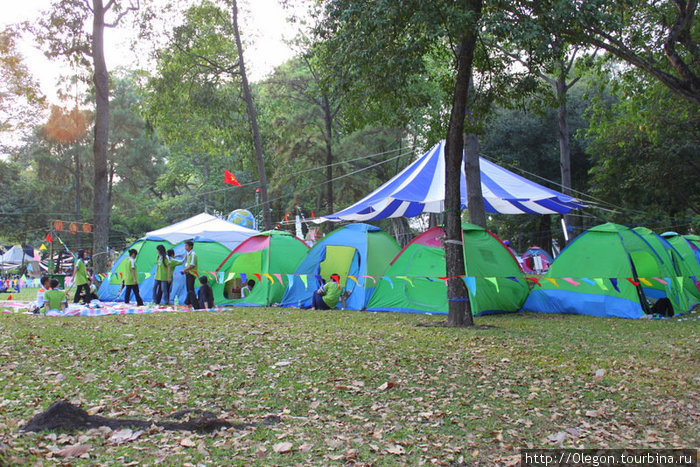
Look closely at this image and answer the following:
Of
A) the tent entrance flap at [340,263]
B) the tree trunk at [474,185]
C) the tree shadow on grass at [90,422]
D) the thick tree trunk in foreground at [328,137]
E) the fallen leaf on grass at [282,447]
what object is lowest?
the fallen leaf on grass at [282,447]

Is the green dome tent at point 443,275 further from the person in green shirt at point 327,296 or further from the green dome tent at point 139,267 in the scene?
the green dome tent at point 139,267

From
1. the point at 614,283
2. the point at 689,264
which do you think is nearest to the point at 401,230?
the point at 689,264

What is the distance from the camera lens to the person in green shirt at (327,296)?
14.6 m

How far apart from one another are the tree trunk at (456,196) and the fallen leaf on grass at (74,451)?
23.5 feet

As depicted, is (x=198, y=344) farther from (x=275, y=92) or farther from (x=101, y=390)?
(x=275, y=92)

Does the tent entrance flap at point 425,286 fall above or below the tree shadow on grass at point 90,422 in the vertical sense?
above

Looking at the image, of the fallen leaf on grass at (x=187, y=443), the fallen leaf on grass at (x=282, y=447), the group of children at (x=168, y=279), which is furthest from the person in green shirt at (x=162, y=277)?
the fallen leaf on grass at (x=282, y=447)

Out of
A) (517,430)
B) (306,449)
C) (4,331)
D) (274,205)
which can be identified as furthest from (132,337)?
(274,205)

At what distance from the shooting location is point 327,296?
14.6 m

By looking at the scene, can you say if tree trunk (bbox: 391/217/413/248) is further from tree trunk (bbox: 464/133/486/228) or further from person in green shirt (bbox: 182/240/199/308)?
person in green shirt (bbox: 182/240/199/308)

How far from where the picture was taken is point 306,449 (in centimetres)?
431

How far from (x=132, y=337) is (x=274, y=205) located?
33553 mm

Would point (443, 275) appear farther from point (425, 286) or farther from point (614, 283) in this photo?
point (614, 283)

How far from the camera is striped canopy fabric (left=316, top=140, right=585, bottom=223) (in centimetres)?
1619
